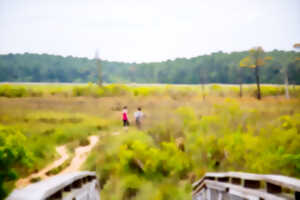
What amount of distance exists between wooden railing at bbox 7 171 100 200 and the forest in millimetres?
8968

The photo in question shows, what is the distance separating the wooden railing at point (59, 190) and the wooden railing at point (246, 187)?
8.38 feet

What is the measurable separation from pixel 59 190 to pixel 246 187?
9.02 ft

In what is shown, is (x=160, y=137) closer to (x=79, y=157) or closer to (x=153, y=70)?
(x=79, y=157)

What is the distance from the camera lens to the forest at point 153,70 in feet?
45.1

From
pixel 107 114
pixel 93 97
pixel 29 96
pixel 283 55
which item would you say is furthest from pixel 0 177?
pixel 283 55

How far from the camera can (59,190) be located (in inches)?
151

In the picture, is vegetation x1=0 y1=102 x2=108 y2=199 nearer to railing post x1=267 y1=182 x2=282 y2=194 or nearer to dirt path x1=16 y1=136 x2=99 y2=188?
dirt path x1=16 y1=136 x2=99 y2=188

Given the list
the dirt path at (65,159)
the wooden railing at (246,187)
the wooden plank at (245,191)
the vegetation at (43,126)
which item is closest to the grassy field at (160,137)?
the vegetation at (43,126)

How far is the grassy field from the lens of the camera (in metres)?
9.84

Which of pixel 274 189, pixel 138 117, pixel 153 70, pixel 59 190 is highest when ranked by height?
pixel 153 70

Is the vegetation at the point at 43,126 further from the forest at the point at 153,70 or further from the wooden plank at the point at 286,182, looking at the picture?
the wooden plank at the point at 286,182

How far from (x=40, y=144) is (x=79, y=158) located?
1.53m

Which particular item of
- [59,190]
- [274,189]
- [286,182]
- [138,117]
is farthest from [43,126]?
[286,182]

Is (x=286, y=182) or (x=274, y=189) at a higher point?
(x=286, y=182)
